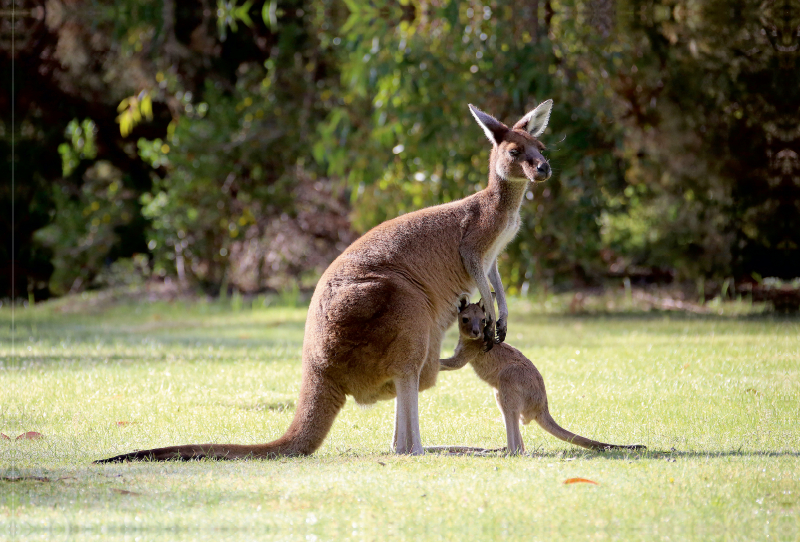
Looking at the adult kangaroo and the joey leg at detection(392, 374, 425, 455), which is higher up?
the adult kangaroo

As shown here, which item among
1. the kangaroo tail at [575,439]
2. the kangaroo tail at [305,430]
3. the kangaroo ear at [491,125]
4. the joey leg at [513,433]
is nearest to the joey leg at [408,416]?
the kangaroo tail at [305,430]

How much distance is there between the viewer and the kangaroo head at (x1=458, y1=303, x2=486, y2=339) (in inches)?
215

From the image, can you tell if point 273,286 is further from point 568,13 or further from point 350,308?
point 350,308

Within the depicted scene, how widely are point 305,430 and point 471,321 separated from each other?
45.6 inches

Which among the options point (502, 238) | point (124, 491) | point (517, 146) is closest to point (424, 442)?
point (502, 238)

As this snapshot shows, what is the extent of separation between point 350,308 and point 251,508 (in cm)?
139

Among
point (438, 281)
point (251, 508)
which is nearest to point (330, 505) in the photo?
point (251, 508)

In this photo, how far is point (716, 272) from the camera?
12008mm

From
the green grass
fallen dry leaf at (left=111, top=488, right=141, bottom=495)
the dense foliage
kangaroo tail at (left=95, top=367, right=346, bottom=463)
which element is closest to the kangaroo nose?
the green grass

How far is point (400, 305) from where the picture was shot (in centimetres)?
500

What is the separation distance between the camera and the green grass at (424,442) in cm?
373

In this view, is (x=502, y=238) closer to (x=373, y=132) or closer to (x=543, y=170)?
(x=543, y=170)

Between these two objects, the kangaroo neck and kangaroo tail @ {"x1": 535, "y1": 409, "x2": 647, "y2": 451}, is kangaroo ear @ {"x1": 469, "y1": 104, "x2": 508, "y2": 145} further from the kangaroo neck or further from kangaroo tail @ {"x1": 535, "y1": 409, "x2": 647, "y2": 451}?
kangaroo tail @ {"x1": 535, "y1": 409, "x2": 647, "y2": 451}

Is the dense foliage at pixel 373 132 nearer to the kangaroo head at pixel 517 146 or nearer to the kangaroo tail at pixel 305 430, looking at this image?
the kangaroo head at pixel 517 146
